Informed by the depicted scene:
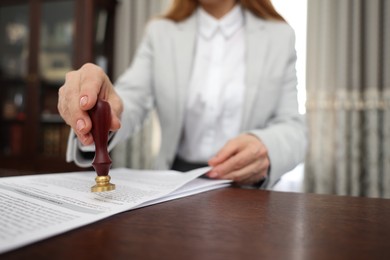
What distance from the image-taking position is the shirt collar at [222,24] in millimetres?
1142

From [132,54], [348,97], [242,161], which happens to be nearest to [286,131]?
[242,161]

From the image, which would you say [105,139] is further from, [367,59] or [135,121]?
[367,59]

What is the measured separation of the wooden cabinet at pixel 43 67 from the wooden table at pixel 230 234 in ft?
6.69

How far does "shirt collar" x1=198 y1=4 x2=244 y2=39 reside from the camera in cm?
114

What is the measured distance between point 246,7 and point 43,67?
171cm

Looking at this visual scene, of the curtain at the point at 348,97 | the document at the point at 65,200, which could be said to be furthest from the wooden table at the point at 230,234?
the curtain at the point at 348,97

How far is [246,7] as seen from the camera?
1.14 m

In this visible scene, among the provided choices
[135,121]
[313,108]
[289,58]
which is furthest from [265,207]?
[313,108]

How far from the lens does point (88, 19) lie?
2.21 meters

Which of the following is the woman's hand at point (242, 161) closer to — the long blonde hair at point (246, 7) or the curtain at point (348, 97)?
the long blonde hair at point (246, 7)

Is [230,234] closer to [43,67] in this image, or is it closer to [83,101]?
[83,101]

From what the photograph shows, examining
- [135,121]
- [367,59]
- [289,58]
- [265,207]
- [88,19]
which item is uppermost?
[88,19]

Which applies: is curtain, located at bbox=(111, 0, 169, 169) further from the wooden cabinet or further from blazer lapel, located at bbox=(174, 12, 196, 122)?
blazer lapel, located at bbox=(174, 12, 196, 122)

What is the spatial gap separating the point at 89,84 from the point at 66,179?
17cm
